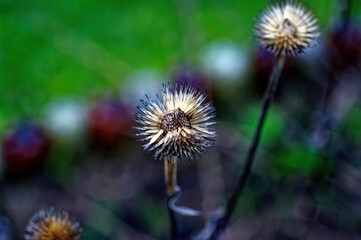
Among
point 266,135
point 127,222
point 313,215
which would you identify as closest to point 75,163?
point 127,222

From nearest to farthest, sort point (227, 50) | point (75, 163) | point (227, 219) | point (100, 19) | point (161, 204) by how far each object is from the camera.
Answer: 1. point (227, 219)
2. point (161, 204)
3. point (75, 163)
4. point (227, 50)
5. point (100, 19)

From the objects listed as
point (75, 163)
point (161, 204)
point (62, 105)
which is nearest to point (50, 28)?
point (62, 105)

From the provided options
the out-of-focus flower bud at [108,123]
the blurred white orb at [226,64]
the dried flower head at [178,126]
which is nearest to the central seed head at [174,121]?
the dried flower head at [178,126]

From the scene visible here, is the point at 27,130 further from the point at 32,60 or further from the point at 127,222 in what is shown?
the point at 32,60

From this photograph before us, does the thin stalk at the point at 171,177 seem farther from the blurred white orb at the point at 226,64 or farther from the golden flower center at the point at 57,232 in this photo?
the blurred white orb at the point at 226,64

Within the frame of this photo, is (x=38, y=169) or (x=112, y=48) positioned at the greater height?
(x=112, y=48)

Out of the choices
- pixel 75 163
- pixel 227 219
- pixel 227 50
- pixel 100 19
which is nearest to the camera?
pixel 227 219

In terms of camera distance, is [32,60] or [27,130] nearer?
[27,130]

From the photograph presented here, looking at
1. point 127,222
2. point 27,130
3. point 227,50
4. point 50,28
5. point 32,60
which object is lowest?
point 127,222

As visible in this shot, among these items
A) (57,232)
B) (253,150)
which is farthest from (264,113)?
(57,232)
